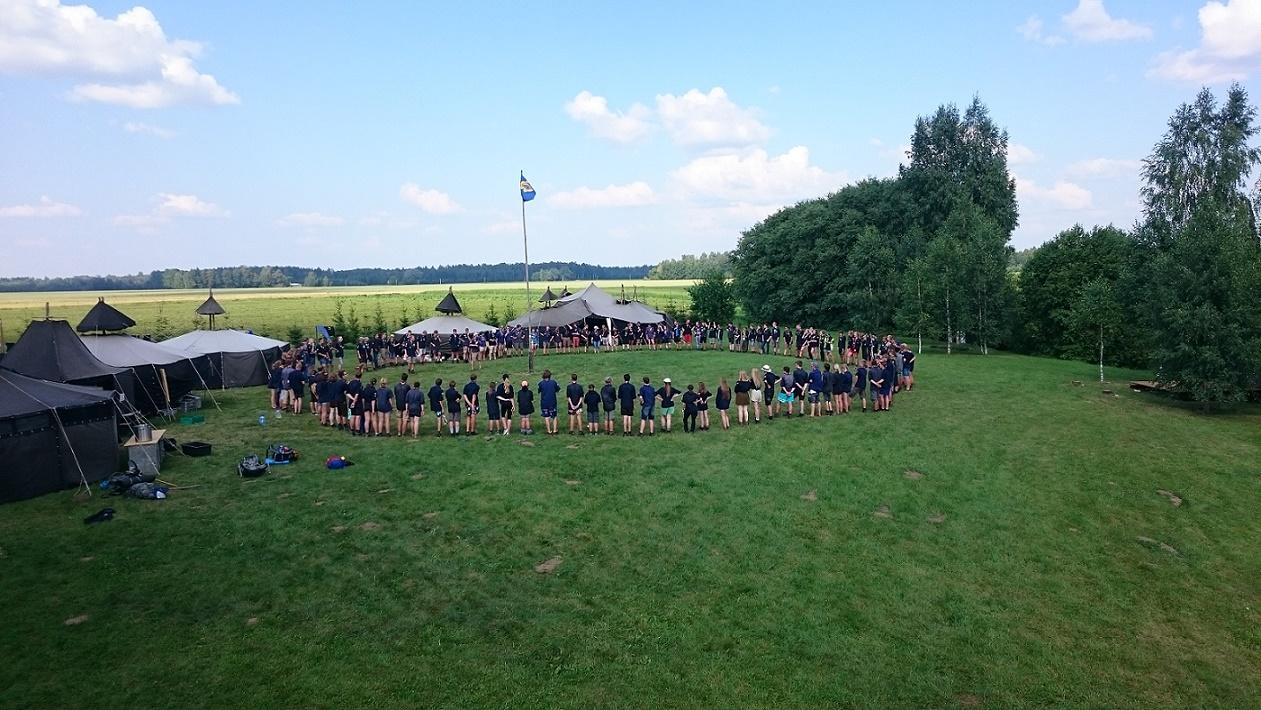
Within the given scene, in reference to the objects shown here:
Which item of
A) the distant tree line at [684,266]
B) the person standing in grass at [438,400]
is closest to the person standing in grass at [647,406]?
the person standing in grass at [438,400]

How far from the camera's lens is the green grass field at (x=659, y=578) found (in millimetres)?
8086

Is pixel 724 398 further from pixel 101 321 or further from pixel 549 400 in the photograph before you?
pixel 101 321

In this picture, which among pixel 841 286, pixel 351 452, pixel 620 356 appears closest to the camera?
pixel 351 452

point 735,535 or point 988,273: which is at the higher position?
point 988,273

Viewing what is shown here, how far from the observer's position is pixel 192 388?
84.1ft

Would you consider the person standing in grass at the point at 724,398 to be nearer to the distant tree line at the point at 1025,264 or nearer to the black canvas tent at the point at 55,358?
the distant tree line at the point at 1025,264

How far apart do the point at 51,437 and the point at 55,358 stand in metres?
5.81

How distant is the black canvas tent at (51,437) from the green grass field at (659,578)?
541 mm

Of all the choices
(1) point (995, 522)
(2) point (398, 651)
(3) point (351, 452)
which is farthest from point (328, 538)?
(1) point (995, 522)

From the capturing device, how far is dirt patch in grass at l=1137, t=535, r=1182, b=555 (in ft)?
39.9

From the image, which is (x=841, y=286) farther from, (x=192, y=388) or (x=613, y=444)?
(x=192, y=388)

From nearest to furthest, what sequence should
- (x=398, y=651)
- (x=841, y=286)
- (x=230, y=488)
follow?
(x=398, y=651) → (x=230, y=488) → (x=841, y=286)

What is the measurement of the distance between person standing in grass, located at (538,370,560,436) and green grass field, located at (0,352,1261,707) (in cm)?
118

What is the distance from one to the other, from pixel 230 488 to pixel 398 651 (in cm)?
773
